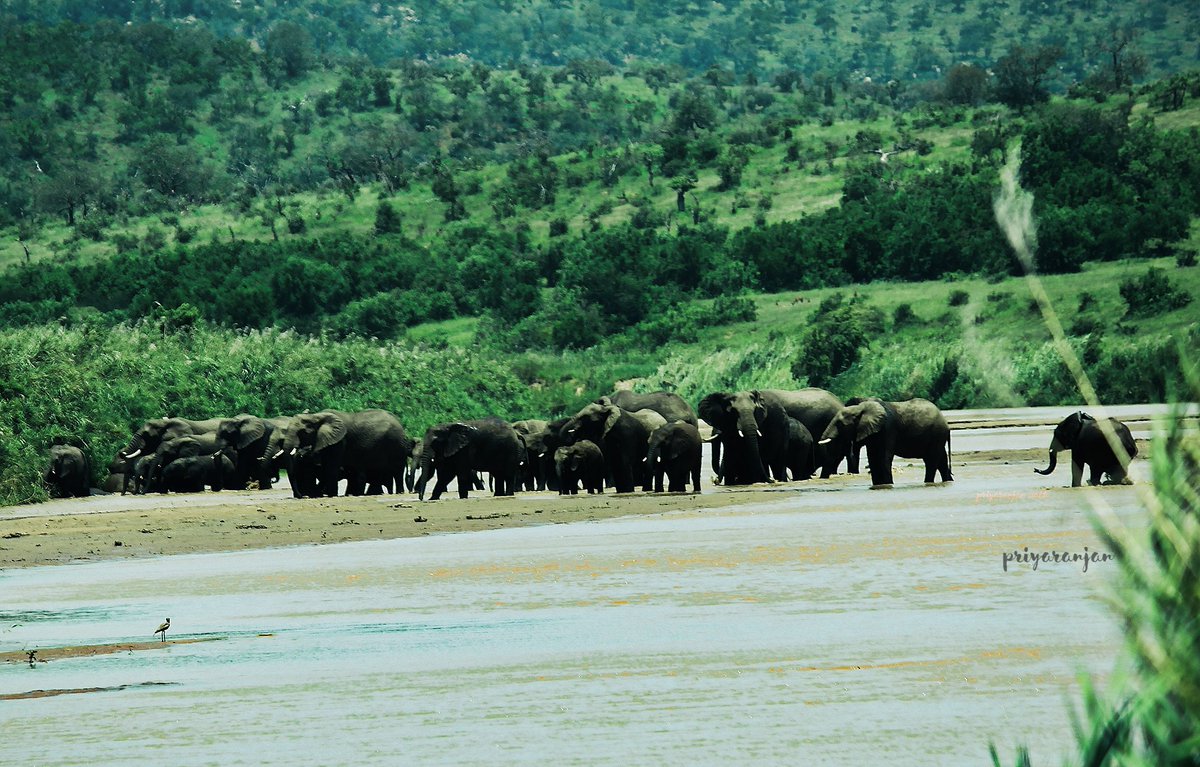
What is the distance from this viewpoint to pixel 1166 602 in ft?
12.2

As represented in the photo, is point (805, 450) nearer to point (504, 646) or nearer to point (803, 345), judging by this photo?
point (504, 646)

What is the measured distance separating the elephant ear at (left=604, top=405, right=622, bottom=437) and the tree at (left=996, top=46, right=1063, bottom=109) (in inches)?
2962

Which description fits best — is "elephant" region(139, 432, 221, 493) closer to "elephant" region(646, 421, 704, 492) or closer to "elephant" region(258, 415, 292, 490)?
"elephant" region(258, 415, 292, 490)

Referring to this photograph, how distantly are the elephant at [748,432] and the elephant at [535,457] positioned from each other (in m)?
3.17

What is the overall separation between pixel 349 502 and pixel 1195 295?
122ft

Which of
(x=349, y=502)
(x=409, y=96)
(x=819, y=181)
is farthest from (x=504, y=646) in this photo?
(x=409, y=96)

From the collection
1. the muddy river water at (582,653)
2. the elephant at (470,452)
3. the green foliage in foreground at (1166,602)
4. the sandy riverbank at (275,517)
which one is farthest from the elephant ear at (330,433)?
the green foliage in foreground at (1166,602)

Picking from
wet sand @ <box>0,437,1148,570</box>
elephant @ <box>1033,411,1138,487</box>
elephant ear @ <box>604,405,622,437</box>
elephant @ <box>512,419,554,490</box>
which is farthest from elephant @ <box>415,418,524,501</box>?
elephant @ <box>1033,411,1138,487</box>

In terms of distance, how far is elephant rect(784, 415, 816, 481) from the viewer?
34.2 metres

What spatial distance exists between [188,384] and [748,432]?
15.7m

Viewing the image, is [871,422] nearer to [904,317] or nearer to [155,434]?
[155,434]

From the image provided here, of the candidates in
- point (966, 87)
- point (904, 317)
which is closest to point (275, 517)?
point (904, 317)

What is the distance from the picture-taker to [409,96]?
15525 centimetres

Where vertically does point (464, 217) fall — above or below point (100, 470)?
above
